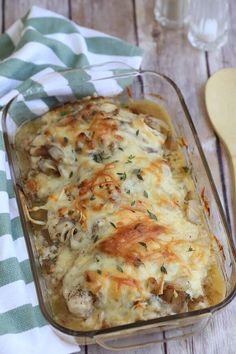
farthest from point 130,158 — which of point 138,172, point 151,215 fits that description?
point 151,215

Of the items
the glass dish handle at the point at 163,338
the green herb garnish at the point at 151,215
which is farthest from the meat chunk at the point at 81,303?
the green herb garnish at the point at 151,215

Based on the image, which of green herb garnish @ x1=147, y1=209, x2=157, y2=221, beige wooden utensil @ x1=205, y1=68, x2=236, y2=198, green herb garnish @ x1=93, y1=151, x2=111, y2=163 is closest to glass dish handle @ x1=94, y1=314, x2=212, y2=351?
green herb garnish @ x1=147, y1=209, x2=157, y2=221

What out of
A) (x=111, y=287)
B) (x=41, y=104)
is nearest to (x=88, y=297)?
(x=111, y=287)

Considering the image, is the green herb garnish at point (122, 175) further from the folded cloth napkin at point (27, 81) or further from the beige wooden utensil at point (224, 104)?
the beige wooden utensil at point (224, 104)

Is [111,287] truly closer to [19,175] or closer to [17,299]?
[17,299]

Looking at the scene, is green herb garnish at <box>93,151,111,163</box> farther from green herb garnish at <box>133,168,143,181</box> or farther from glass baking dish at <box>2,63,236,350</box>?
glass baking dish at <box>2,63,236,350</box>

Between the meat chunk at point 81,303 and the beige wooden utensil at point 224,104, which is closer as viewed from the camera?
the meat chunk at point 81,303
